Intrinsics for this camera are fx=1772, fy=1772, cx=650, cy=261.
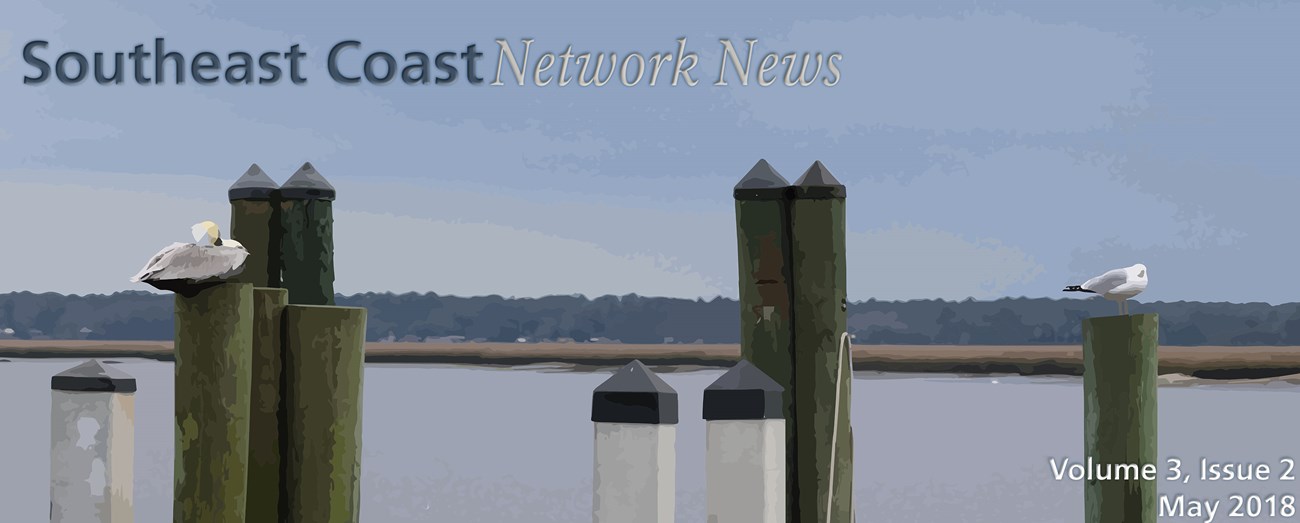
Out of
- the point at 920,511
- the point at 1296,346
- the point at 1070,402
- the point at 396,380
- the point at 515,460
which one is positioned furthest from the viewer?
the point at 396,380

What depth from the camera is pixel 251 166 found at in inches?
295

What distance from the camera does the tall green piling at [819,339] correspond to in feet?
22.9

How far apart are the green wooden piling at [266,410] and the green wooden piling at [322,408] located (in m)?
0.04

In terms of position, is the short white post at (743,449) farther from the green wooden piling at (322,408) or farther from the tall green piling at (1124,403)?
the tall green piling at (1124,403)

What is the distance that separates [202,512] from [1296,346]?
3970 centimetres

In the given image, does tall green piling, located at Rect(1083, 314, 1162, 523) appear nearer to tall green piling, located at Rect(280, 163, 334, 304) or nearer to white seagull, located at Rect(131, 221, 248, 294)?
tall green piling, located at Rect(280, 163, 334, 304)

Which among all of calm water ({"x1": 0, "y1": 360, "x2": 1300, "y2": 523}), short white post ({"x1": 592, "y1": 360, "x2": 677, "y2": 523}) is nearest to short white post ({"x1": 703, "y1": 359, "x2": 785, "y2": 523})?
short white post ({"x1": 592, "y1": 360, "x2": 677, "y2": 523})

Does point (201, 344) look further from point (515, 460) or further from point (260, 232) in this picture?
point (515, 460)

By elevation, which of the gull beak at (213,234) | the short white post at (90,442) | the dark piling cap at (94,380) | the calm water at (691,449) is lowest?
the calm water at (691,449)

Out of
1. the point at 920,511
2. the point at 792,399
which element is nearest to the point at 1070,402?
the point at 920,511

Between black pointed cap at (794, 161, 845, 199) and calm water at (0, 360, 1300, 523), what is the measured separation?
13.2 ft

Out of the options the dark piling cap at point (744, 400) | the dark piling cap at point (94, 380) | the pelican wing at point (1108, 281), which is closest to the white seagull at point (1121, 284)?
the pelican wing at point (1108, 281)

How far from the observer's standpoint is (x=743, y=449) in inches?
238

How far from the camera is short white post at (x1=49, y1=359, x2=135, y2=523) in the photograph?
658cm
